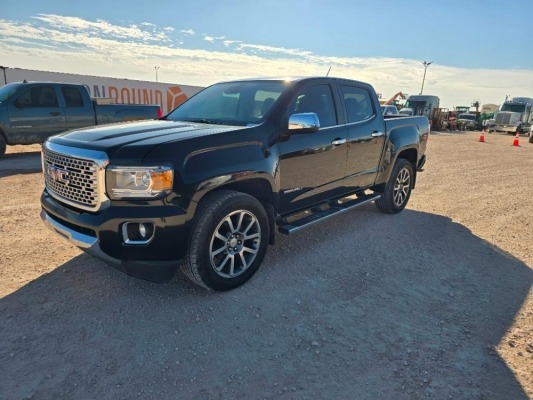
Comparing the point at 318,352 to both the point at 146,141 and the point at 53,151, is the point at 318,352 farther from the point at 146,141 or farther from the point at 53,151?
the point at 53,151

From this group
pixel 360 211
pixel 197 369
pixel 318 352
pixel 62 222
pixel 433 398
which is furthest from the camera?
pixel 360 211

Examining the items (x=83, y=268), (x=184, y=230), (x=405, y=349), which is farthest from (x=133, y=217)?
(x=405, y=349)

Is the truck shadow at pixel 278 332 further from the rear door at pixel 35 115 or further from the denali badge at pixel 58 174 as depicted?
the rear door at pixel 35 115

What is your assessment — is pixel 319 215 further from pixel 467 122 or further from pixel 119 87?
pixel 467 122

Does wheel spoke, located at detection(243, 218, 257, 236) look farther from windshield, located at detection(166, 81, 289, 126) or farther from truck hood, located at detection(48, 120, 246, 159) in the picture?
windshield, located at detection(166, 81, 289, 126)

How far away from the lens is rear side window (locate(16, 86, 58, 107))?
9492 millimetres

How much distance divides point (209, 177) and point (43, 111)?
8.78 meters

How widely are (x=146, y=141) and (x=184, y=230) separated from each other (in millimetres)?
750

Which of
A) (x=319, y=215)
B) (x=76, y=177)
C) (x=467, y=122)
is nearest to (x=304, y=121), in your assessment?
(x=319, y=215)

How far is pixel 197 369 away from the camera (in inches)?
96.9

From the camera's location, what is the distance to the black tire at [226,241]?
3078 mm

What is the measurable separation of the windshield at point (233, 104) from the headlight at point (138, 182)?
1187 millimetres

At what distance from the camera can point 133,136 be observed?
3123 mm

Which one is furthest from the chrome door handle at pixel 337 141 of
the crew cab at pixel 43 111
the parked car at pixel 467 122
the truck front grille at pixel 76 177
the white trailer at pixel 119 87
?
the parked car at pixel 467 122
